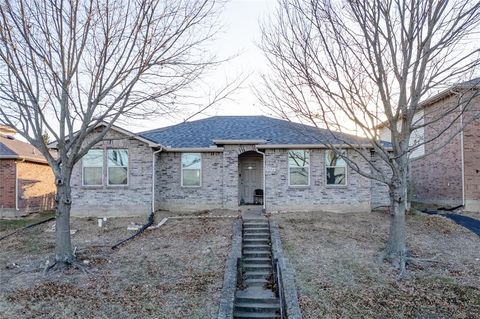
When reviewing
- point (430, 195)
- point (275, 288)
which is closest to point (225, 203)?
point (275, 288)

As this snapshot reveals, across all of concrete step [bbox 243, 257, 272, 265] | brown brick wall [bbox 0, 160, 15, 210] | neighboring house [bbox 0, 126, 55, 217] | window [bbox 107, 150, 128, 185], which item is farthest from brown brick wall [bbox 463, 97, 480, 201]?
brown brick wall [bbox 0, 160, 15, 210]

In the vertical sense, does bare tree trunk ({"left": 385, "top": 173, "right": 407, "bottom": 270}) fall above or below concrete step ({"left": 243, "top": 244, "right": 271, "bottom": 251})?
above

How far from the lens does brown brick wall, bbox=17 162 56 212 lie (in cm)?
1842

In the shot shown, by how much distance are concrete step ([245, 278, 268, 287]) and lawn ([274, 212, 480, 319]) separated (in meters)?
0.89

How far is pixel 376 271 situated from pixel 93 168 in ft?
38.8

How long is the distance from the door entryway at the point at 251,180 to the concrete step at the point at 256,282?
7677 mm

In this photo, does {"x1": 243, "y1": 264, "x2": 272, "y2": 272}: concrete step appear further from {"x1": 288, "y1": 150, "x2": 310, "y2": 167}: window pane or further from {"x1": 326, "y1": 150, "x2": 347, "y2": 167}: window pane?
{"x1": 326, "y1": 150, "x2": 347, "y2": 167}: window pane

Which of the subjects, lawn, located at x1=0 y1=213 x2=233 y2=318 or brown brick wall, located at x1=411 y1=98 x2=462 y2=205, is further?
brown brick wall, located at x1=411 y1=98 x2=462 y2=205

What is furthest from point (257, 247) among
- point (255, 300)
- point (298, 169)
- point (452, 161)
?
point (452, 161)

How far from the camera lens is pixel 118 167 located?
52.0 feet

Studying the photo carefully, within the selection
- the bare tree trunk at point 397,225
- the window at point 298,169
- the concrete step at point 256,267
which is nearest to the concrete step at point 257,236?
the concrete step at point 256,267

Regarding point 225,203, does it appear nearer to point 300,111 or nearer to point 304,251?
point 304,251

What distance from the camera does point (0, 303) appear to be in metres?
7.50

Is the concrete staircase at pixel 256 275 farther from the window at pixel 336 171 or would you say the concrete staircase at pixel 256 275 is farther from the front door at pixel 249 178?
the window at pixel 336 171
